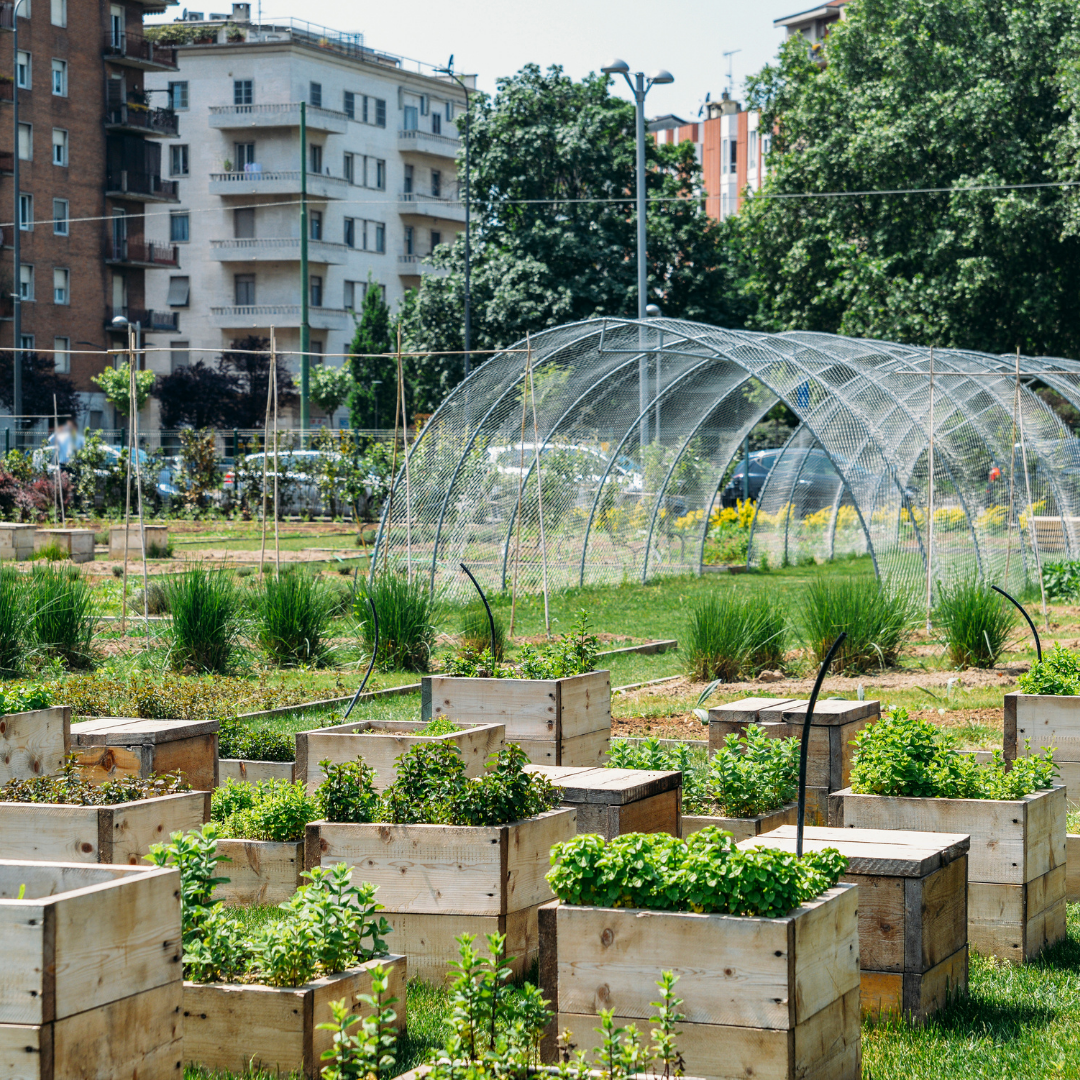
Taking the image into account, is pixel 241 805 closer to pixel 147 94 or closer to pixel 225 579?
pixel 225 579

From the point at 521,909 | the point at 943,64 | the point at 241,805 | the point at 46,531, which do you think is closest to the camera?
the point at 521,909

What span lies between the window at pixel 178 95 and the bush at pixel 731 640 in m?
55.7

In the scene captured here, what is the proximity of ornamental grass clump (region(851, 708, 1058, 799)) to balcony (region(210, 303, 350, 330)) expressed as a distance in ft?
181

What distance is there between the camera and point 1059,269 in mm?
32094

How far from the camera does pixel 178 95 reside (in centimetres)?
6166

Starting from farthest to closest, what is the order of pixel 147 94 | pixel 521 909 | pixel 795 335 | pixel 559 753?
pixel 147 94
pixel 795 335
pixel 559 753
pixel 521 909

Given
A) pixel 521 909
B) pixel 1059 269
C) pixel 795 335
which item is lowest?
pixel 521 909

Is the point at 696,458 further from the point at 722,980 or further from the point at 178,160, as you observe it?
the point at 178,160

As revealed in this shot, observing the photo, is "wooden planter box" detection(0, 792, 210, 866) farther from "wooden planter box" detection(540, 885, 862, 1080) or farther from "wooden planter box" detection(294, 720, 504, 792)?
"wooden planter box" detection(540, 885, 862, 1080)

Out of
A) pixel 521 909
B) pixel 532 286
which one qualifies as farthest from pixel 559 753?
pixel 532 286

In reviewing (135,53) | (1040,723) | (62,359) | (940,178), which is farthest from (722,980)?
(135,53)

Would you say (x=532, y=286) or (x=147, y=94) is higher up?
(x=147, y=94)

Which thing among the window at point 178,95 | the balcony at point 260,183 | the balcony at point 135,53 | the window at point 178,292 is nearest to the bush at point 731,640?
the balcony at point 135,53

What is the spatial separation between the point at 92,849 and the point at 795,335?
1723cm
